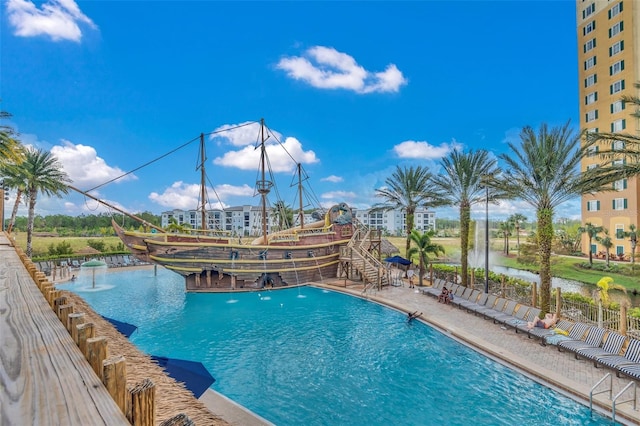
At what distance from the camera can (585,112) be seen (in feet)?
125

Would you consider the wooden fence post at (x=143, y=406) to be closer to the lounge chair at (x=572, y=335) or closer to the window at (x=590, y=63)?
the lounge chair at (x=572, y=335)

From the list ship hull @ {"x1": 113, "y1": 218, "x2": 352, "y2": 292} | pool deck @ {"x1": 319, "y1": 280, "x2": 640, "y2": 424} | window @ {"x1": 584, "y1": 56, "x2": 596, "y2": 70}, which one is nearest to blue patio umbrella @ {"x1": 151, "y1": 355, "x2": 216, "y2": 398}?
pool deck @ {"x1": 319, "y1": 280, "x2": 640, "y2": 424}

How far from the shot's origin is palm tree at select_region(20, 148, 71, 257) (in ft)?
97.6

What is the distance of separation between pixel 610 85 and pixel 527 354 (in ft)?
128

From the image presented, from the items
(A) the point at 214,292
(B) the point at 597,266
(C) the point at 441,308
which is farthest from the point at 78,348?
(B) the point at 597,266

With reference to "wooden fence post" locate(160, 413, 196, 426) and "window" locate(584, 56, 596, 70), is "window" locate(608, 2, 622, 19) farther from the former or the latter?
"wooden fence post" locate(160, 413, 196, 426)

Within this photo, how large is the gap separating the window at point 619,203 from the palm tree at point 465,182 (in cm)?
2197

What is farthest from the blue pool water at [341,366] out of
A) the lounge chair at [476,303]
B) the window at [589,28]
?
the window at [589,28]

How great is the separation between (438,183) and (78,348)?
24.1 meters

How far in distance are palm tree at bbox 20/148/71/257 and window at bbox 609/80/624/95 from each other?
5689cm

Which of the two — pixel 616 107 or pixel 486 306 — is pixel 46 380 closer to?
pixel 486 306

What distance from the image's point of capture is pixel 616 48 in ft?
112

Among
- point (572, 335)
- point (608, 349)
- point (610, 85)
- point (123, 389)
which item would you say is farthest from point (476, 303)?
point (610, 85)

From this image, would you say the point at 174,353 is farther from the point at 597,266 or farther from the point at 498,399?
the point at 597,266
